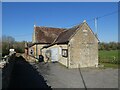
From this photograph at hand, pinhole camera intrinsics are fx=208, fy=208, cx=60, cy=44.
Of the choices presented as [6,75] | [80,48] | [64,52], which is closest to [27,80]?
[6,75]

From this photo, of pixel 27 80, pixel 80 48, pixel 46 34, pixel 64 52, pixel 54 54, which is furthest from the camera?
pixel 46 34

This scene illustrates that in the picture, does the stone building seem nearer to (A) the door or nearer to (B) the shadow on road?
(A) the door

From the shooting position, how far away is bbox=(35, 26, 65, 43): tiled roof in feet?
126

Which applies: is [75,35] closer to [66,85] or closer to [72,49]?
[72,49]

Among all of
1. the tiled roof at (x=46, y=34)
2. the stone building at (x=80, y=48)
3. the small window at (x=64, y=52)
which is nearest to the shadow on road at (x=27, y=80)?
the stone building at (x=80, y=48)

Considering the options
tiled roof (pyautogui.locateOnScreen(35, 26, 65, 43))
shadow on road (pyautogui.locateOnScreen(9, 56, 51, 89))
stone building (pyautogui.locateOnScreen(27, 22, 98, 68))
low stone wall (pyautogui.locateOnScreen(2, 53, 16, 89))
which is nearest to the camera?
low stone wall (pyautogui.locateOnScreen(2, 53, 16, 89))

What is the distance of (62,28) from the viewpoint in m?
42.3

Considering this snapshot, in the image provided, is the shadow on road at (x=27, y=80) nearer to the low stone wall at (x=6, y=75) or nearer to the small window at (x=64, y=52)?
the low stone wall at (x=6, y=75)

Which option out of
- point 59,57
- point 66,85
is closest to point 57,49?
point 59,57

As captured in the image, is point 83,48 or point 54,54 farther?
point 54,54

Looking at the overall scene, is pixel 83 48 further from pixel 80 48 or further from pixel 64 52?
pixel 64 52

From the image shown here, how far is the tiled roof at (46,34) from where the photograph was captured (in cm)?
3853

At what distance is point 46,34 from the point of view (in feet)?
131

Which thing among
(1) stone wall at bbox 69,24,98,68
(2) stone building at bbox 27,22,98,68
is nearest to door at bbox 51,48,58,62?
(2) stone building at bbox 27,22,98,68
